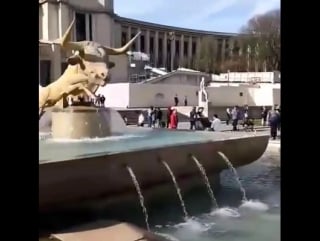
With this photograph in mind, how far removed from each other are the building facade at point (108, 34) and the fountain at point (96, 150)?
22.6 meters

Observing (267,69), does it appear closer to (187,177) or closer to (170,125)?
(170,125)

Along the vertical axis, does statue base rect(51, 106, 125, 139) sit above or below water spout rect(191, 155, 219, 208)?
above

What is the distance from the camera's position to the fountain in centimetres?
644

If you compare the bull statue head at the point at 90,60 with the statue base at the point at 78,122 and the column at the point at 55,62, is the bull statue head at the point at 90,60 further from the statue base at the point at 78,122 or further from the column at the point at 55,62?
the column at the point at 55,62

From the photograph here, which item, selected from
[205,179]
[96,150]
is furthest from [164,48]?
[96,150]

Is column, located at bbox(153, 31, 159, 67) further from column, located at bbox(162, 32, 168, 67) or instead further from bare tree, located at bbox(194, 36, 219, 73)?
bare tree, located at bbox(194, 36, 219, 73)

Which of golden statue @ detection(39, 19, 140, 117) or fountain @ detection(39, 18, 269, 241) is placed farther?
golden statue @ detection(39, 19, 140, 117)

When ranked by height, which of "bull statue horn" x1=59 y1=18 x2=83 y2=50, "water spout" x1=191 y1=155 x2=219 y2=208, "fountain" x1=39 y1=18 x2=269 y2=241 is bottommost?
"water spout" x1=191 y1=155 x2=219 y2=208

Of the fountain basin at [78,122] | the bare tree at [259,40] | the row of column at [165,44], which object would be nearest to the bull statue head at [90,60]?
the fountain basin at [78,122]

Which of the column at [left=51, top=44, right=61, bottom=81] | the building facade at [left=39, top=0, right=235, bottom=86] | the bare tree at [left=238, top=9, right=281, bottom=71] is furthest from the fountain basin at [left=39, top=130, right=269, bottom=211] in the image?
the column at [left=51, top=44, right=61, bottom=81]

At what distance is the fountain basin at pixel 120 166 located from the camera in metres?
6.26

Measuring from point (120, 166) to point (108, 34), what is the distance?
49871 mm
